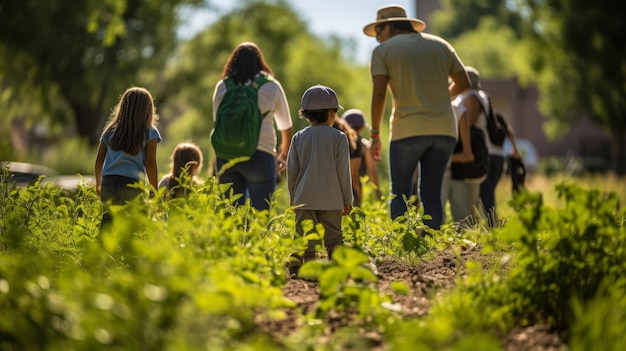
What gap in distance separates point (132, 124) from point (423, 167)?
2212 millimetres

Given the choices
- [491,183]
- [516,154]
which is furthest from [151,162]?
[516,154]

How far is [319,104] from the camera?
18.8 feet

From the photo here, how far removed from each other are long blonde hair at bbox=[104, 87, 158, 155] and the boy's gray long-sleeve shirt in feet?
3.74

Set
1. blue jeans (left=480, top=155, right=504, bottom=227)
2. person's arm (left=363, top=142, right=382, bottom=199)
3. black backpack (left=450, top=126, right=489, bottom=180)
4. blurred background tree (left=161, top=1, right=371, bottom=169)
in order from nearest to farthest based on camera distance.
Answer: black backpack (left=450, top=126, right=489, bottom=180), blue jeans (left=480, top=155, right=504, bottom=227), person's arm (left=363, top=142, right=382, bottom=199), blurred background tree (left=161, top=1, right=371, bottom=169)

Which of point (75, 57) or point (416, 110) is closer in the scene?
point (416, 110)

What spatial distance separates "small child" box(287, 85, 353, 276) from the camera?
5.69 metres

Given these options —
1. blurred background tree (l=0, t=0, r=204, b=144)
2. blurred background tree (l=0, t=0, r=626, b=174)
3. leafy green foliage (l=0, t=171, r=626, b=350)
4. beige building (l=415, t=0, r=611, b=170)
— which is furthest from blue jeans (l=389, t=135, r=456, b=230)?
beige building (l=415, t=0, r=611, b=170)

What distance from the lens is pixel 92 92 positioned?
1002 inches

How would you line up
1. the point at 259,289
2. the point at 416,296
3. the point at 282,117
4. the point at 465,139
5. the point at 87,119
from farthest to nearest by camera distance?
1. the point at 87,119
2. the point at 465,139
3. the point at 282,117
4. the point at 416,296
5. the point at 259,289

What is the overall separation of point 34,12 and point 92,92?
11.6 ft

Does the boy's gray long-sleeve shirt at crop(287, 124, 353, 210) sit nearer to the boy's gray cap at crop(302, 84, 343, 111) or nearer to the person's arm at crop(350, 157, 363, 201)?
the boy's gray cap at crop(302, 84, 343, 111)

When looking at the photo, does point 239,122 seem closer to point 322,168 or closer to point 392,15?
point 322,168

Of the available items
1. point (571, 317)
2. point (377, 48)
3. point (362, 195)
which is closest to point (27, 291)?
point (571, 317)

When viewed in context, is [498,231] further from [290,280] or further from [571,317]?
[290,280]
